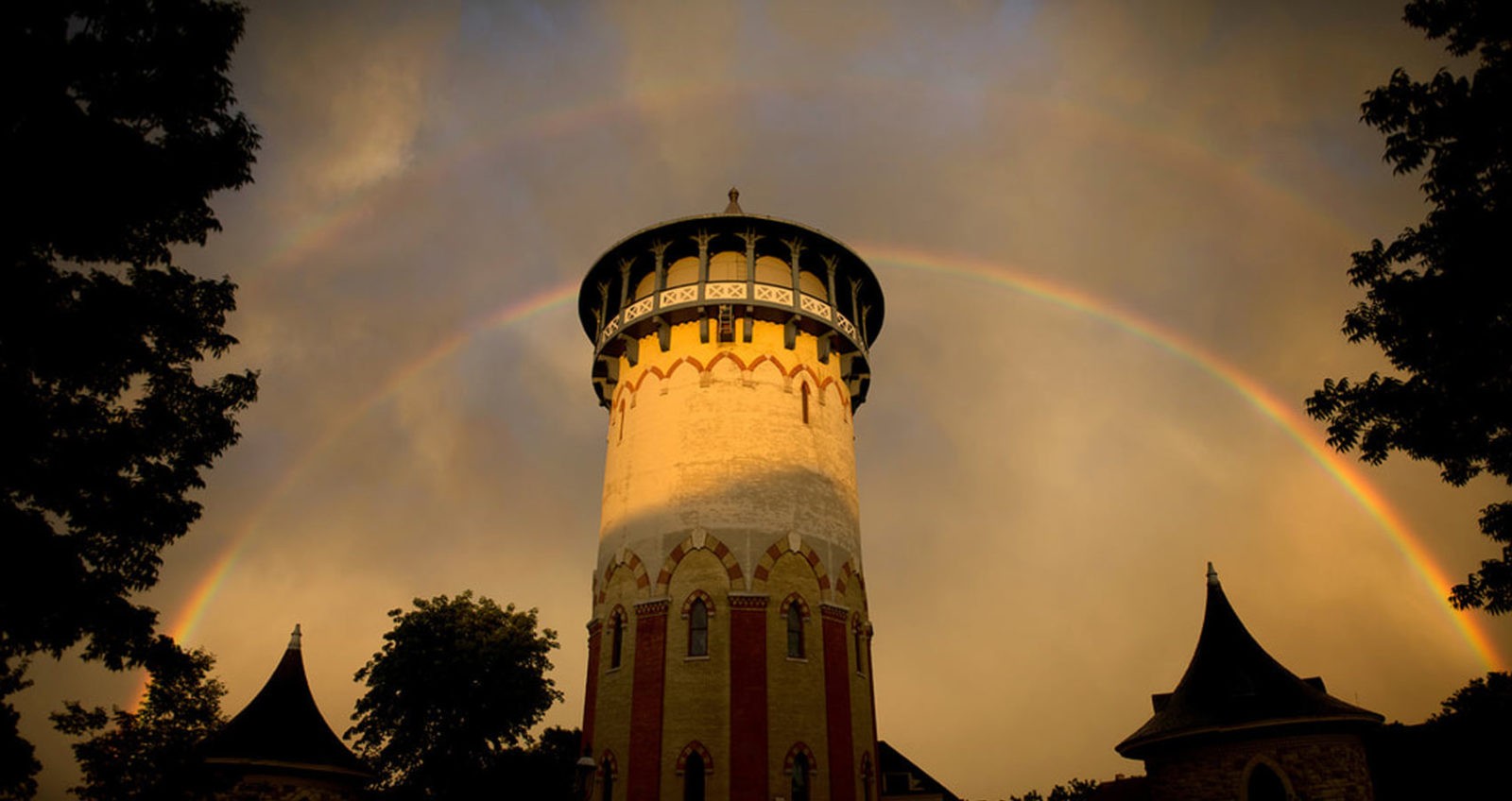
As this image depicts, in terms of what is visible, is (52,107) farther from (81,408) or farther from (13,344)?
(81,408)

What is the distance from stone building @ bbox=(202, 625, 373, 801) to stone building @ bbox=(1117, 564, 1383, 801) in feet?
93.9

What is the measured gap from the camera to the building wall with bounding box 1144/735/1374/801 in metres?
28.2

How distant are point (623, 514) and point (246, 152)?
17.8 metres

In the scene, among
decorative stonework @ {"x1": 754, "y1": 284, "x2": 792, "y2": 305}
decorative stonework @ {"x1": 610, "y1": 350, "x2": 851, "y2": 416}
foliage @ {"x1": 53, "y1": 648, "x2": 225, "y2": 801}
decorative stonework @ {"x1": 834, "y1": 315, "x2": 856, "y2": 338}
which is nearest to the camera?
foliage @ {"x1": 53, "y1": 648, "x2": 225, "y2": 801}

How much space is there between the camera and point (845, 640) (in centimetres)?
2695

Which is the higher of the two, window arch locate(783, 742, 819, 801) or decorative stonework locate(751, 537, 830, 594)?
decorative stonework locate(751, 537, 830, 594)

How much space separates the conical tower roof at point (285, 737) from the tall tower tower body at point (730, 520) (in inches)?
498

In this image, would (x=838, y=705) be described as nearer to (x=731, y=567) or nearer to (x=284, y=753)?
(x=731, y=567)

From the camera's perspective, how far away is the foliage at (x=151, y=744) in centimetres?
2184

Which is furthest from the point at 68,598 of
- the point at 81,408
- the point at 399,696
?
the point at 399,696

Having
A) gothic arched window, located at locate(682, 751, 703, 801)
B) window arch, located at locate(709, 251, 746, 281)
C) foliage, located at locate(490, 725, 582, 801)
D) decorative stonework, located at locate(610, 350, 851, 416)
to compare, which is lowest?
gothic arched window, located at locate(682, 751, 703, 801)

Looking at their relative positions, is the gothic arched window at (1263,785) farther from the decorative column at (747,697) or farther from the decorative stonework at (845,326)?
the decorative stonework at (845,326)

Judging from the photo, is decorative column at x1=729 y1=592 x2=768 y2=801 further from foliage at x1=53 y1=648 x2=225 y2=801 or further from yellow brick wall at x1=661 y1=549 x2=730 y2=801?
foliage at x1=53 y1=648 x2=225 y2=801

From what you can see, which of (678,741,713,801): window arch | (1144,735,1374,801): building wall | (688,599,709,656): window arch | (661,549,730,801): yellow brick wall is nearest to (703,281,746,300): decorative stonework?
(661,549,730,801): yellow brick wall
